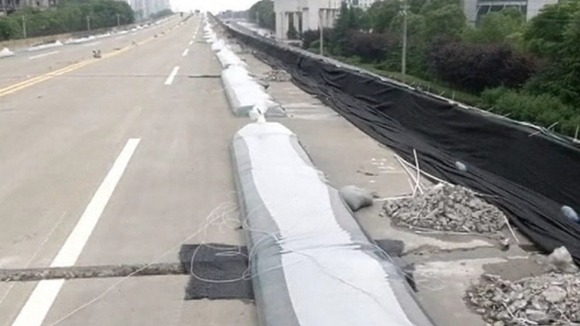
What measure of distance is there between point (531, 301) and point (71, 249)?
4.00 m

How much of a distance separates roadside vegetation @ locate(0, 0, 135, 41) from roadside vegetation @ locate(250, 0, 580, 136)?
1452 inches

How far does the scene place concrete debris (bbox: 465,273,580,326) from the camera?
16.0ft

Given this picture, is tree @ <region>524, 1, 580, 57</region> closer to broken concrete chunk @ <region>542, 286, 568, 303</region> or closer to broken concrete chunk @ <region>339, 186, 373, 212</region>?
broken concrete chunk @ <region>339, 186, 373, 212</region>

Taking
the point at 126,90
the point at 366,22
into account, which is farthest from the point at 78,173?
the point at 366,22

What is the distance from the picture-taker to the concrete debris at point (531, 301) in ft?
16.0

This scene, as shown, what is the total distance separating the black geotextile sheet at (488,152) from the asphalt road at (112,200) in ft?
9.35

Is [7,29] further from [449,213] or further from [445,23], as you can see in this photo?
[449,213]

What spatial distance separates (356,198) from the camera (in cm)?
790

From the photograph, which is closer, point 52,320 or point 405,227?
point 52,320

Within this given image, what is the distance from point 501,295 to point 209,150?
6.82 m

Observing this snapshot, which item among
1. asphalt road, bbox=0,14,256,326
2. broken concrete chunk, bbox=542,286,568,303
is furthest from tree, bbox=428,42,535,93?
broken concrete chunk, bbox=542,286,568,303

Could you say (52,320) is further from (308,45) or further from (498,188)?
(308,45)

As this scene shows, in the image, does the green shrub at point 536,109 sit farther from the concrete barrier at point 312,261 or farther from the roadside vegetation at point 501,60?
the concrete barrier at point 312,261

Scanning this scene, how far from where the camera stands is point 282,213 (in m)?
6.62
